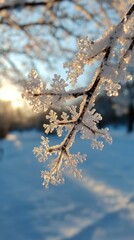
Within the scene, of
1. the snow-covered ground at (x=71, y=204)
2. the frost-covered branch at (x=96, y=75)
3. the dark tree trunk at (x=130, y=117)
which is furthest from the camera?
the dark tree trunk at (x=130, y=117)

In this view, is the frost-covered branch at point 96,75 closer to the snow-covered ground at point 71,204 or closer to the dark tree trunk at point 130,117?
the snow-covered ground at point 71,204

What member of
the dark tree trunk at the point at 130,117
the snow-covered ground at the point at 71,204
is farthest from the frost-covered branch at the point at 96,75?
the dark tree trunk at the point at 130,117

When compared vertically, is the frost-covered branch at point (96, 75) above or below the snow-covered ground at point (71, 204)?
below

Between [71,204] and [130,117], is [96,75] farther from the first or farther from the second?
[130,117]

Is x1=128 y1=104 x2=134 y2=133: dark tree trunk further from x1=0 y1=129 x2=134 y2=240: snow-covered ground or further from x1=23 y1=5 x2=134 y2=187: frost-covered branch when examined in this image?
x1=23 y1=5 x2=134 y2=187: frost-covered branch

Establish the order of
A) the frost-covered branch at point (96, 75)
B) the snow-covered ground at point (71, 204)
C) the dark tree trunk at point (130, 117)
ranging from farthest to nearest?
the dark tree trunk at point (130, 117), the snow-covered ground at point (71, 204), the frost-covered branch at point (96, 75)

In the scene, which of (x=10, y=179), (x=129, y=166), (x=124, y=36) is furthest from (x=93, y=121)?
(x=129, y=166)

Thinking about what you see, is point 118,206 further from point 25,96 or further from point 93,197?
point 25,96

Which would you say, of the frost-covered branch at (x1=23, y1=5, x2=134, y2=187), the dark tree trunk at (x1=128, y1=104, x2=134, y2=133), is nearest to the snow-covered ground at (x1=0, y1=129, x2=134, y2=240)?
the frost-covered branch at (x1=23, y1=5, x2=134, y2=187)

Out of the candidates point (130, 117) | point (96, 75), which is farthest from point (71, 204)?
point (130, 117)

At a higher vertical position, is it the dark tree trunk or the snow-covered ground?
the dark tree trunk
